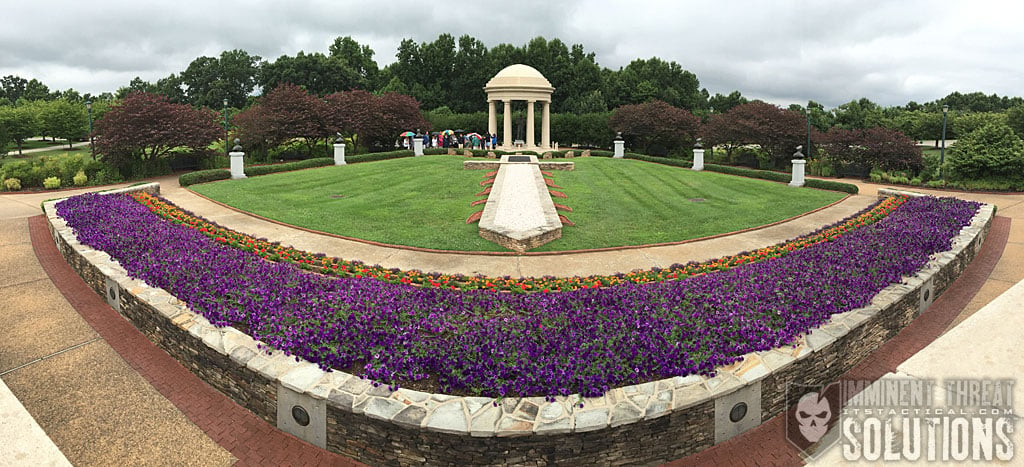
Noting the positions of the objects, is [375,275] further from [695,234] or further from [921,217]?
[921,217]

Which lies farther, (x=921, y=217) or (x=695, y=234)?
(x=695, y=234)

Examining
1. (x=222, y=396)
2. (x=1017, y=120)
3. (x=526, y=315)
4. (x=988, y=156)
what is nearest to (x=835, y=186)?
(x=988, y=156)

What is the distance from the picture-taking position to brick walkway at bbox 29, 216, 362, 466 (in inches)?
188

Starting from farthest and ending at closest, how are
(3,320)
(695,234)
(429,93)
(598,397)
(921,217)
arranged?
(429,93) → (695,234) → (921,217) → (3,320) → (598,397)

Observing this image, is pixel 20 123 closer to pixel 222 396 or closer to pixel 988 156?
pixel 222 396

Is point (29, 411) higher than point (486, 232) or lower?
lower

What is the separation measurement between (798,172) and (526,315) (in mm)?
18593

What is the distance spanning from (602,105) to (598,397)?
4755 centimetres

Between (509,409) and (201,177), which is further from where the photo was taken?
(201,177)

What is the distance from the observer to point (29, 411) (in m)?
5.27

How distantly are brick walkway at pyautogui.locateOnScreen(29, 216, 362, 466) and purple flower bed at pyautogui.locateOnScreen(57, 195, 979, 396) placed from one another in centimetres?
74

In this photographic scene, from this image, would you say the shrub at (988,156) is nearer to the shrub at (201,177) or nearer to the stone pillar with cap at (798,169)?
the stone pillar with cap at (798,169)

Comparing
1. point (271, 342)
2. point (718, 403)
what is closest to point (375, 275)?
point (271, 342)

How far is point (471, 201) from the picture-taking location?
16.6 metres
